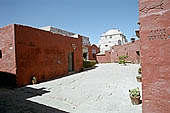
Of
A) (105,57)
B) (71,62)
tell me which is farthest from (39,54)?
(105,57)

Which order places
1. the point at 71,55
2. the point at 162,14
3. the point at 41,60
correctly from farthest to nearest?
the point at 71,55 → the point at 41,60 → the point at 162,14

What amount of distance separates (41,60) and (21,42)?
78.0 inches

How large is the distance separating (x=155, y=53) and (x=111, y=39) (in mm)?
37927

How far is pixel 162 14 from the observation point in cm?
228

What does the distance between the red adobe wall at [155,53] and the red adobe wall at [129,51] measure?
783 inches

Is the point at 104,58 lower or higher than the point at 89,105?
higher

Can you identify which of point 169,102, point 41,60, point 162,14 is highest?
point 162,14

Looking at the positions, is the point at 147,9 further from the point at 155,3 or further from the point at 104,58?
the point at 104,58

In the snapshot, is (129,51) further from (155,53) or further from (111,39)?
(155,53)

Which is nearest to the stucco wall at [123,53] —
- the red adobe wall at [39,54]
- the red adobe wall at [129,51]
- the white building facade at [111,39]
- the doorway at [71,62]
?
the red adobe wall at [129,51]

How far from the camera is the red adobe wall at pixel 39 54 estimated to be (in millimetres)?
7531

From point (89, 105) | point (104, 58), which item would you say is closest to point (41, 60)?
point (89, 105)

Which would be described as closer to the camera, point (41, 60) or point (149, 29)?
point (149, 29)

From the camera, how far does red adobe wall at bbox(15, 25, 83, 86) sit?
24.7 ft
